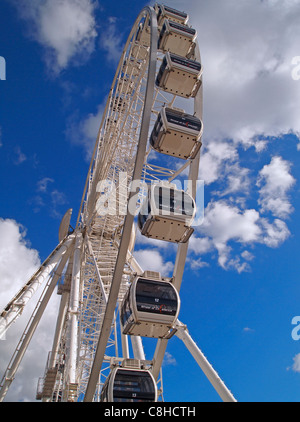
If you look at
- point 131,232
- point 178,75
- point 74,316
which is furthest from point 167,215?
point 74,316

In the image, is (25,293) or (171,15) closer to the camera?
(25,293)

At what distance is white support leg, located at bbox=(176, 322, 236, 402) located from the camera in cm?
1195

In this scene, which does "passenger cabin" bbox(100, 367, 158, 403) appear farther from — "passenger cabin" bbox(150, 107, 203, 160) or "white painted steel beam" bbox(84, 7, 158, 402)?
"passenger cabin" bbox(150, 107, 203, 160)

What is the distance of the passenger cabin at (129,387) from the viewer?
9.38m

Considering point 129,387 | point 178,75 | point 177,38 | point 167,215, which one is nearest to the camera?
point 129,387

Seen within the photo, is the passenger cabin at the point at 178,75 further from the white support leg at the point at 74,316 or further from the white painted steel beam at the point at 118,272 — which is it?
the white support leg at the point at 74,316

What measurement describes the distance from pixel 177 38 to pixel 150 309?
1050 centimetres

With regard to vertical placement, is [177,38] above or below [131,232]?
above

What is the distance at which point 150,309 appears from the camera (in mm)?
10164

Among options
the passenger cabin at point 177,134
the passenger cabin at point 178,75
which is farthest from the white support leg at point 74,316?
the passenger cabin at point 178,75

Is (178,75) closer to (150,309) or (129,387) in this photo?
(150,309)

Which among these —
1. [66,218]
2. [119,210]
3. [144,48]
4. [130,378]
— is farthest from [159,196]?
[66,218]

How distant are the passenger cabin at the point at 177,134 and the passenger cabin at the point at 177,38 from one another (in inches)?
132

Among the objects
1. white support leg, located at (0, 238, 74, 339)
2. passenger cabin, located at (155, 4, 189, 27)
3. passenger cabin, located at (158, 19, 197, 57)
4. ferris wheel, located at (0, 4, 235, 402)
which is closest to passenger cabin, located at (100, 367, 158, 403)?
ferris wheel, located at (0, 4, 235, 402)
